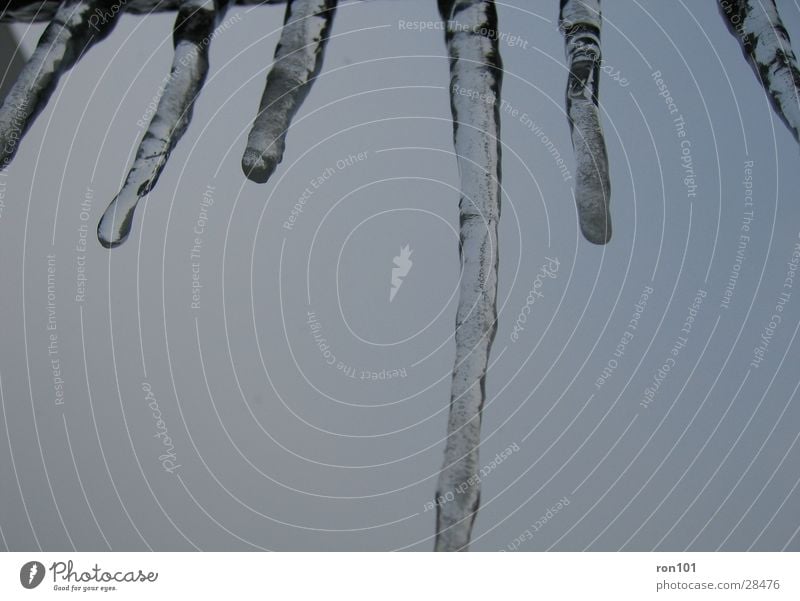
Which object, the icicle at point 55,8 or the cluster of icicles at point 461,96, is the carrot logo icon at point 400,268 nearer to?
the cluster of icicles at point 461,96

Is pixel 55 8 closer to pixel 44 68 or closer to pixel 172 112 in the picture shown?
pixel 44 68

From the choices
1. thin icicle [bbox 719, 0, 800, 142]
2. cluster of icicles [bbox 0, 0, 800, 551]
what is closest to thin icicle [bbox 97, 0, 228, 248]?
cluster of icicles [bbox 0, 0, 800, 551]

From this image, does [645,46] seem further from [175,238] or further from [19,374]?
[19,374]

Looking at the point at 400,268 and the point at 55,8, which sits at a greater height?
the point at 55,8
